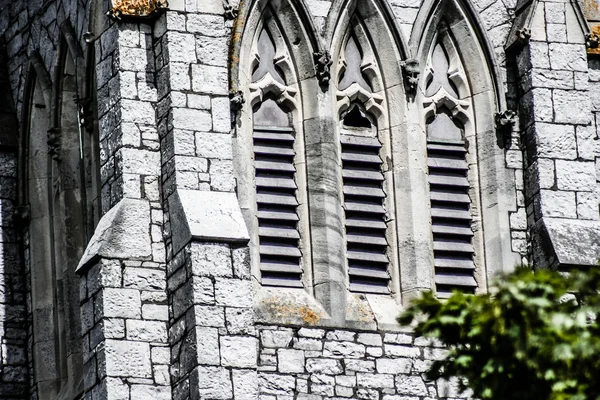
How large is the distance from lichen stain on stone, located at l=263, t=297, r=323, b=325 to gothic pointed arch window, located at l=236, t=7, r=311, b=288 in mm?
283

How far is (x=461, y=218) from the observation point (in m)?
28.1

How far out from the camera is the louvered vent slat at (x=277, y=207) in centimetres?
2716

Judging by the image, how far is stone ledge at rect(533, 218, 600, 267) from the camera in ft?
89.5

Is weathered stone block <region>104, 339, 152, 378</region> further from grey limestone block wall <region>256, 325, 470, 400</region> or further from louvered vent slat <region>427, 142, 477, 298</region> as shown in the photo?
louvered vent slat <region>427, 142, 477, 298</region>

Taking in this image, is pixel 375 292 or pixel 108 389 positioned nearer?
pixel 108 389

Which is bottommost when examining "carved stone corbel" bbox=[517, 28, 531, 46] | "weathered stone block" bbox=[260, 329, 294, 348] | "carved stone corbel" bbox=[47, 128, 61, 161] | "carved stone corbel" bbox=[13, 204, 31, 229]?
"weathered stone block" bbox=[260, 329, 294, 348]

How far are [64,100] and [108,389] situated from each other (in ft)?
15.8

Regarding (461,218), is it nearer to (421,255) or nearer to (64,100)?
(421,255)

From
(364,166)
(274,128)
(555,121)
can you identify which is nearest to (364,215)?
(364,166)

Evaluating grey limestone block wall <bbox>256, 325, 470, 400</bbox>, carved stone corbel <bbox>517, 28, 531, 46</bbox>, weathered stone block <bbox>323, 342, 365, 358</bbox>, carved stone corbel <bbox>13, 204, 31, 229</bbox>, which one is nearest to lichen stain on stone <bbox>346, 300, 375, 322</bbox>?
grey limestone block wall <bbox>256, 325, 470, 400</bbox>

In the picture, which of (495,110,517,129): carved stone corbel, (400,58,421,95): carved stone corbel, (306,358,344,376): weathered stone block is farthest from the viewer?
(495,110,517,129): carved stone corbel

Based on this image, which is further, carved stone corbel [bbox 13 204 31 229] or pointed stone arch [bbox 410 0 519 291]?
carved stone corbel [bbox 13 204 31 229]

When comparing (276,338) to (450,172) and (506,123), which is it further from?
(506,123)

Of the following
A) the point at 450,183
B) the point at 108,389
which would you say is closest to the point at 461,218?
the point at 450,183
